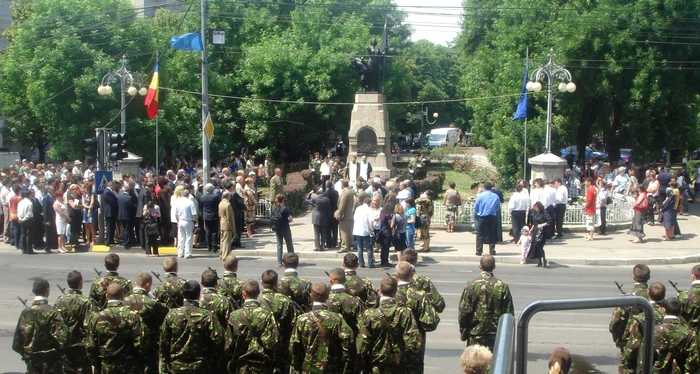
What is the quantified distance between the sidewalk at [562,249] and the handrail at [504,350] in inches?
630

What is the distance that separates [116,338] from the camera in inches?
320

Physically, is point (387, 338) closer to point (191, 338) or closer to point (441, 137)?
point (191, 338)

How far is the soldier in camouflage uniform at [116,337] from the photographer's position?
811 cm

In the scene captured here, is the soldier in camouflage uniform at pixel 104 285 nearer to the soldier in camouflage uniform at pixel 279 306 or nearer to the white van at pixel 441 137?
the soldier in camouflage uniform at pixel 279 306

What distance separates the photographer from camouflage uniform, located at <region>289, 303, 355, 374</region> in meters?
Result: 7.69

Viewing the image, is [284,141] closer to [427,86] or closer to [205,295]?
[427,86]

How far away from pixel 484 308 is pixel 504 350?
6073 mm

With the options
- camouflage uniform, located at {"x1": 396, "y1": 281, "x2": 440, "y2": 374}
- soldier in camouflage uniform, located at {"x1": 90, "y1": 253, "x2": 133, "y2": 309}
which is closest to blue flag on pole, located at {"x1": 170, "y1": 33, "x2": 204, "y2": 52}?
soldier in camouflage uniform, located at {"x1": 90, "y1": 253, "x2": 133, "y2": 309}

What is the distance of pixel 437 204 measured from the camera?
962 inches

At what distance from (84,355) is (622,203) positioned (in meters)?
19.4

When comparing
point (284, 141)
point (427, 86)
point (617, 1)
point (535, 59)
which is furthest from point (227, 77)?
point (427, 86)

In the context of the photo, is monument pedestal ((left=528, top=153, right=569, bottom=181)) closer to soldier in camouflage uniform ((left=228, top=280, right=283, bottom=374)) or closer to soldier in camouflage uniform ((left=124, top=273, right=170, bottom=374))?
soldier in camouflage uniform ((left=124, top=273, right=170, bottom=374))

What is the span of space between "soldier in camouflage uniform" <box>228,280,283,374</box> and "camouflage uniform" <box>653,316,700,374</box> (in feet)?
11.4

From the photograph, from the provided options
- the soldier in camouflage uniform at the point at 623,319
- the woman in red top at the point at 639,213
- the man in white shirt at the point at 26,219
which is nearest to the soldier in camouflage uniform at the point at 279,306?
the soldier in camouflage uniform at the point at 623,319
